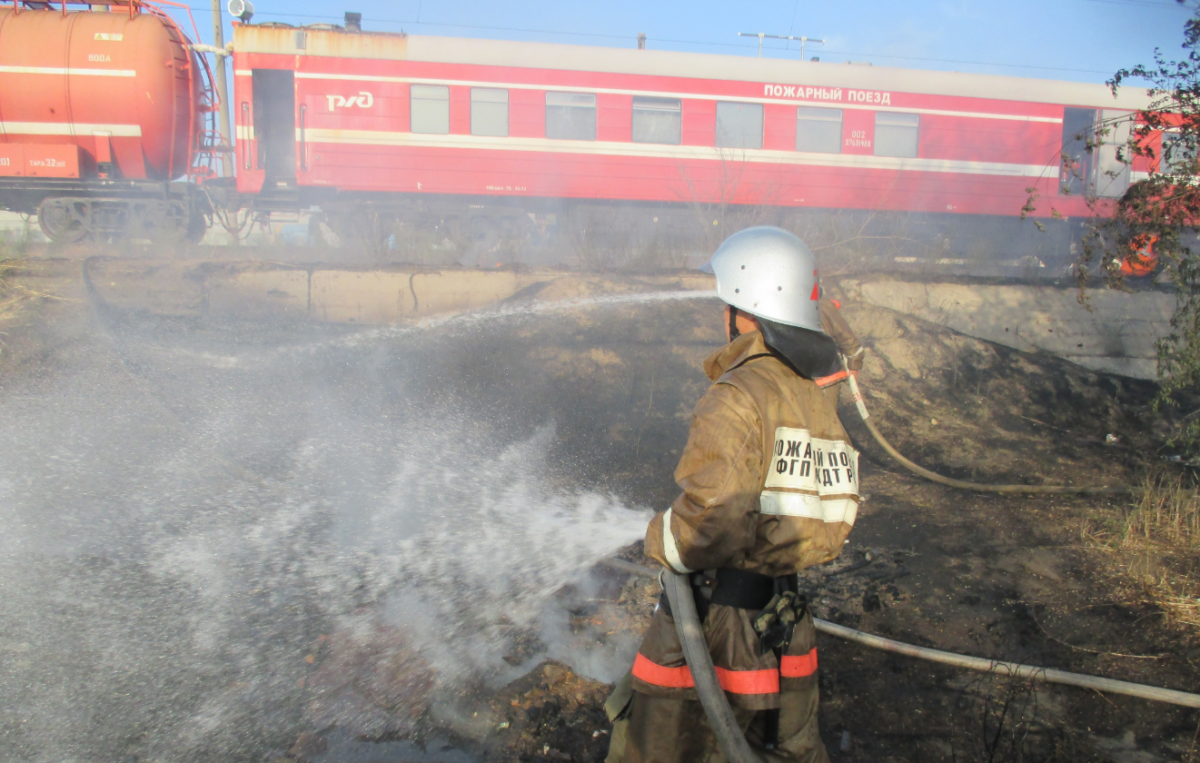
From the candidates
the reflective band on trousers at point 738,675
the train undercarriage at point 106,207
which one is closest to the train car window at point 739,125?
the train undercarriage at point 106,207

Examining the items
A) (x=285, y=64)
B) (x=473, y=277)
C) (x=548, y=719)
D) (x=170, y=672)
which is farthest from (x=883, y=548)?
(x=285, y=64)

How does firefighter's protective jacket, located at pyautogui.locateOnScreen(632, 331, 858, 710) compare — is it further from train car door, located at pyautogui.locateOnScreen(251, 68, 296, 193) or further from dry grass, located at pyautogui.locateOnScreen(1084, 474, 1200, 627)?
train car door, located at pyautogui.locateOnScreen(251, 68, 296, 193)

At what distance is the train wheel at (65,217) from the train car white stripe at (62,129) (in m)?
1.06

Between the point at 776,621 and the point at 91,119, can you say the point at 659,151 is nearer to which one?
the point at 91,119

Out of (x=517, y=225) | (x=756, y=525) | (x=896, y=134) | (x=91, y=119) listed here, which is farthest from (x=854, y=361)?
(x=91, y=119)

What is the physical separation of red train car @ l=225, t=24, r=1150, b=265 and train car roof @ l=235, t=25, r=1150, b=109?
3 cm

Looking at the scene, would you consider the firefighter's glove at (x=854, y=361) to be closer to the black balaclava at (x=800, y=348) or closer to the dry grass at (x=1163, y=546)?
the dry grass at (x=1163, y=546)

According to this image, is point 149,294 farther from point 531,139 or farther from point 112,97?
point 531,139

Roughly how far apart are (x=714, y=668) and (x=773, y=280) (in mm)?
996

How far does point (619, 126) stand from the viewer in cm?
1233

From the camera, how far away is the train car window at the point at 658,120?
12352 millimetres

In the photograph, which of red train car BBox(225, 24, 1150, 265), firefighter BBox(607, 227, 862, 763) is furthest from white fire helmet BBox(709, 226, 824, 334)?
red train car BBox(225, 24, 1150, 265)

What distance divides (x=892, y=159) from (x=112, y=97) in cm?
1312

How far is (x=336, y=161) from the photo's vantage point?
12.1m
